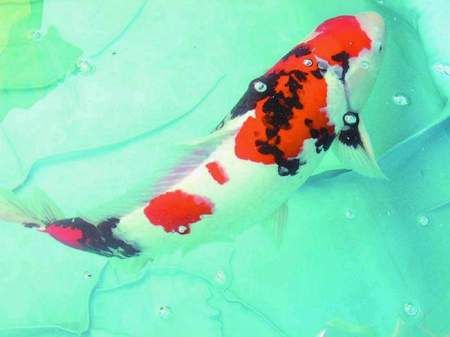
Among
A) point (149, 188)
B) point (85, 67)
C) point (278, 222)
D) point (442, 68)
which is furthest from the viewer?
point (85, 67)

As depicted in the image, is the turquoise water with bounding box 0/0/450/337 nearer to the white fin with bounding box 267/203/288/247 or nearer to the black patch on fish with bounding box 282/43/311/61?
the white fin with bounding box 267/203/288/247

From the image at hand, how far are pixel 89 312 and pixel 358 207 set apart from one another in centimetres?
60

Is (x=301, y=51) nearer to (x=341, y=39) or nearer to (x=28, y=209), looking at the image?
(x=341, y=39)

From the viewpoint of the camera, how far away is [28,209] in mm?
1249

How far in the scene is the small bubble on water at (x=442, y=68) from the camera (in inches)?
59.4

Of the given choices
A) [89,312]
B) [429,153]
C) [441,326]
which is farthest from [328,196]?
[89,312]

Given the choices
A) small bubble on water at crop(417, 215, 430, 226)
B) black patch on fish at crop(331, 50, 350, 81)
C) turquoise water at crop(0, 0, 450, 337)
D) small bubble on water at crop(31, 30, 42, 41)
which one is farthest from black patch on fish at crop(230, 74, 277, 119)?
small bubble on water at crop(31, 30, 42, 41)

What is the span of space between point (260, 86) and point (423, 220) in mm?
476

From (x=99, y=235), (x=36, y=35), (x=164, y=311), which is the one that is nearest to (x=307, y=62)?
(x=99, y=235)

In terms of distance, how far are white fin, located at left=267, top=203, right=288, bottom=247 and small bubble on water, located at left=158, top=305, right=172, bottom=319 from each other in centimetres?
28

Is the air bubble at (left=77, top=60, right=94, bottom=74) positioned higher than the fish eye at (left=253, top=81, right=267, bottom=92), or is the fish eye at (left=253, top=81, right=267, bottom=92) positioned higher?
the fish eye at (left=253, top=81, right=267, bottom=92)

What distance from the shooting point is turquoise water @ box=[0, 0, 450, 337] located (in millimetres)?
1515

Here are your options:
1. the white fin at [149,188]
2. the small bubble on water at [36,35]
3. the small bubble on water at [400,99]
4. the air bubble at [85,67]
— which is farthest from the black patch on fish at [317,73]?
the small bubble on water at [36,35]

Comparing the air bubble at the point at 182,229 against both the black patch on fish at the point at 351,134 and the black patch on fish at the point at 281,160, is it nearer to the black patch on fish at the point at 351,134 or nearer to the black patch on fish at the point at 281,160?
the black patch on fish at the point at 281,160
